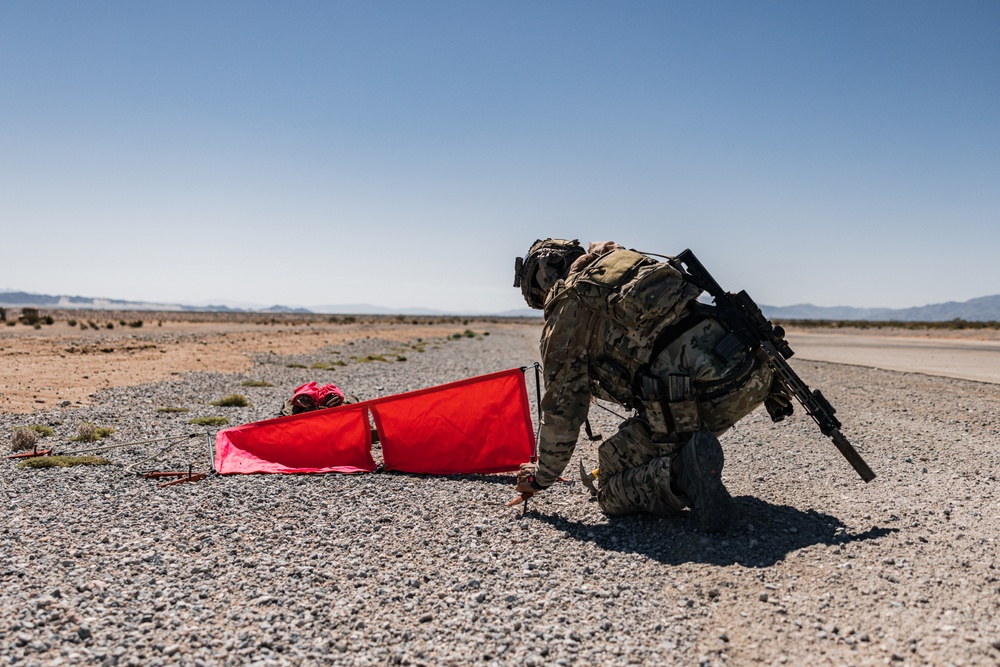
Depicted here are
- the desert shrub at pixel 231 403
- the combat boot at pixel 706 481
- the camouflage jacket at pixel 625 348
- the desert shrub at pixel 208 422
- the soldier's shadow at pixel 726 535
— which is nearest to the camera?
the soldier's shadow at pixel 726 535

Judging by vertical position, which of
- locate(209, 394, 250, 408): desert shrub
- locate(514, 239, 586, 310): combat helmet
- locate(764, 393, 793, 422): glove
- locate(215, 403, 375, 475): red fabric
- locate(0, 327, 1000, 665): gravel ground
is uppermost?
locate(514, 239, 586, 310): combat helmet

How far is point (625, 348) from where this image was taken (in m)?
5.53

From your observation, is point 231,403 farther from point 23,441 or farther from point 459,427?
point 459,427

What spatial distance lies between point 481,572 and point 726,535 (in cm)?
210

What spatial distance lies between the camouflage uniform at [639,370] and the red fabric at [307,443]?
9.61ft

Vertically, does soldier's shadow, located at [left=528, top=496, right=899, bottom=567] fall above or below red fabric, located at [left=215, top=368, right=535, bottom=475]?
below

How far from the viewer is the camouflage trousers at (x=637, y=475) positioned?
5418 mm

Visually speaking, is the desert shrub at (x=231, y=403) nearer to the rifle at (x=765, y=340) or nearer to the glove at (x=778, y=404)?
the rifle at (x=765, y=340)

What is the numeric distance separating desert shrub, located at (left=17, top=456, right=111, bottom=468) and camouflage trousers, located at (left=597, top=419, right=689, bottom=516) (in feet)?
20.7

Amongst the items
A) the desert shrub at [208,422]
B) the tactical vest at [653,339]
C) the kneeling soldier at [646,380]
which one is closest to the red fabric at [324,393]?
the desert shrub at [208,422]

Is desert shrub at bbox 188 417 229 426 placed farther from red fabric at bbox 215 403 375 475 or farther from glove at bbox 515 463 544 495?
glove at bbox 515 463 544 495

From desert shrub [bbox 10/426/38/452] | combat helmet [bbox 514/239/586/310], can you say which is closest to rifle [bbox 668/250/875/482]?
combat helmet [bbox 514/239/586/310]

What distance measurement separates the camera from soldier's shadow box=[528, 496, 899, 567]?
4.82 m

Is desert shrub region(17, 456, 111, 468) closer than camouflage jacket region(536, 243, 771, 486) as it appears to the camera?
No
